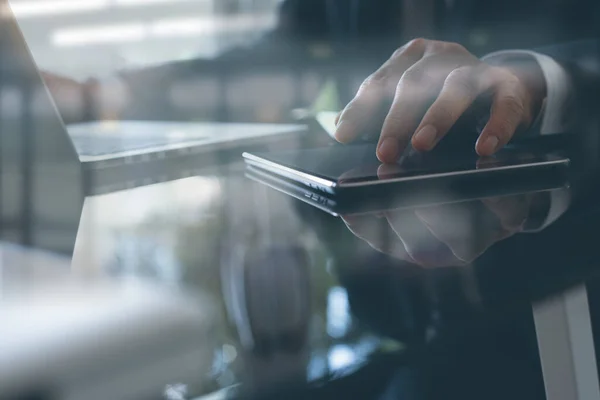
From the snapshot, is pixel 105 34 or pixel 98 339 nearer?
pixel 98 339

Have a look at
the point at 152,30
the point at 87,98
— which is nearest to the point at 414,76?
the point at 87,98

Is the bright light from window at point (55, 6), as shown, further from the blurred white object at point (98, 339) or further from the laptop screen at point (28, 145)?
the blurred white object at point (98, 339)

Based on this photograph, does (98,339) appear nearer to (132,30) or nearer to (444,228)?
(444,228)

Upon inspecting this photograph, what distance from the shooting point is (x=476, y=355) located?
144mm

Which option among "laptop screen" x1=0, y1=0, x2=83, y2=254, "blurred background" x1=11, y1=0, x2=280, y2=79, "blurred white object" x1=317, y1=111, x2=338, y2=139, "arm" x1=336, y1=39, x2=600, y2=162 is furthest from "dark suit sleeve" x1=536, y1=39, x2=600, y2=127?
"blurred background" x1=11, y1=0, x2=280, y2=79

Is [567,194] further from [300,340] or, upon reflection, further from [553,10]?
[553,10]

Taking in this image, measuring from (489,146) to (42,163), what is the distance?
11.3 inches

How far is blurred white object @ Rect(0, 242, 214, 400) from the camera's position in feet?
0.37

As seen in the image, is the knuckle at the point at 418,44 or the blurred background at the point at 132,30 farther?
the blurred background at the point at 132,30

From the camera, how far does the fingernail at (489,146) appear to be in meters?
0.34

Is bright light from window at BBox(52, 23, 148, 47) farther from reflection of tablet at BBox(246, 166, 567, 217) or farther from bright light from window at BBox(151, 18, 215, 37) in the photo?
reflection of tablet at BBox(246, 166, 567, 217)

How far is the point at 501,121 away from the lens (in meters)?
0.39

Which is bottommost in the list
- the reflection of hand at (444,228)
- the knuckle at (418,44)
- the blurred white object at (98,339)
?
the blurred white object at (98,339)

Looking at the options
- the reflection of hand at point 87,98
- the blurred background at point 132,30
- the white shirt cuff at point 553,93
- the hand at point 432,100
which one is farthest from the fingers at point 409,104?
the blurred background at point 132,30
